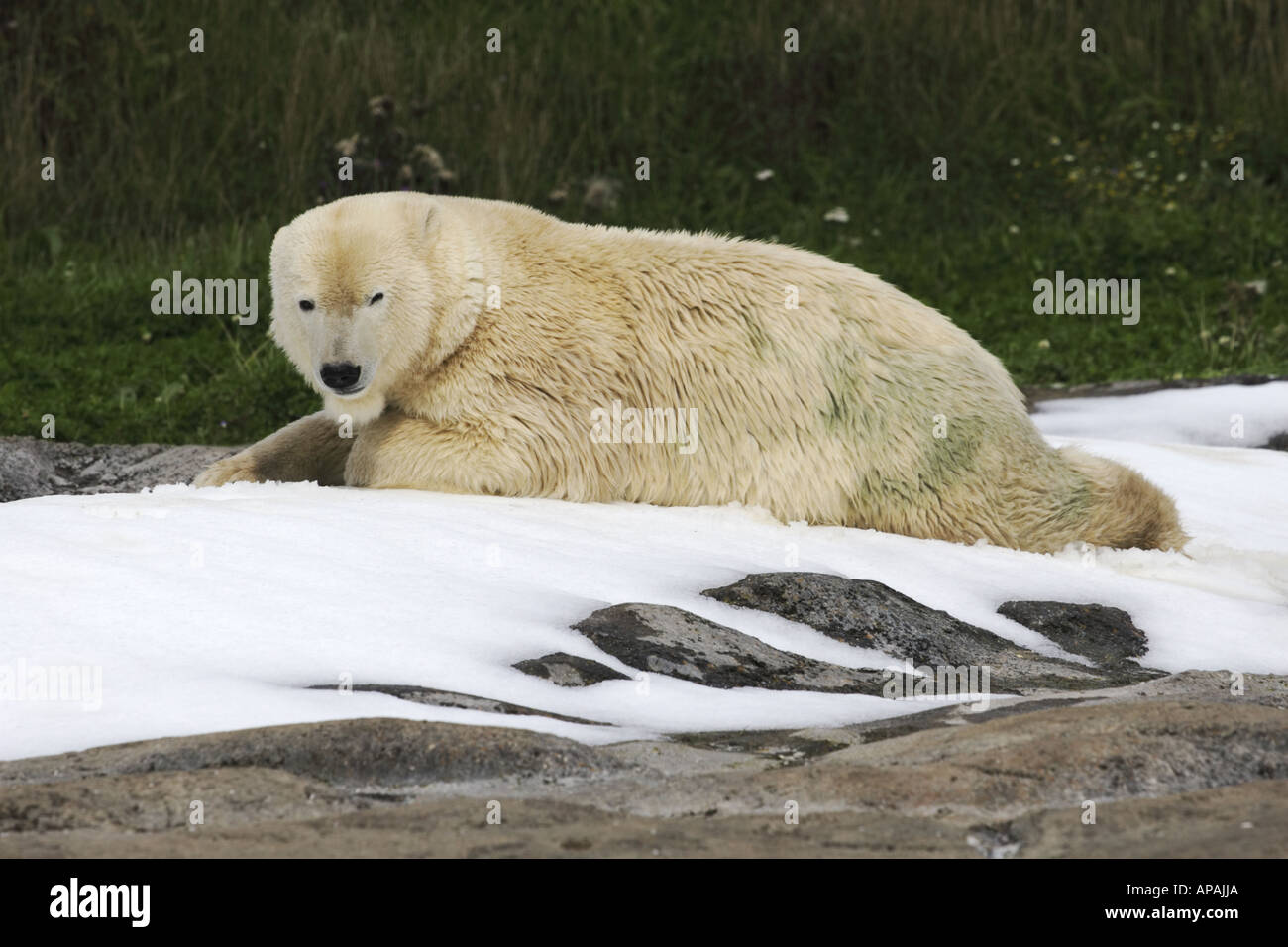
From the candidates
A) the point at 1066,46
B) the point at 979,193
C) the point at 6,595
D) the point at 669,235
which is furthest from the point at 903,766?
the point at 1066,46

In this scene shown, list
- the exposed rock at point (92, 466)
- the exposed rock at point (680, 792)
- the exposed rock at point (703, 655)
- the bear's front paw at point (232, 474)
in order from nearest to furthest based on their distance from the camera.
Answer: the exposed rock at point (680, 792) < the exposed rock at point (703, 655) < the bear's front paw at point (232, 474) < the exposed rock at point (92, 466)

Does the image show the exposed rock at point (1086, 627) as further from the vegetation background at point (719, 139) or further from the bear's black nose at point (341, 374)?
the vegetation background at point (719, 139)

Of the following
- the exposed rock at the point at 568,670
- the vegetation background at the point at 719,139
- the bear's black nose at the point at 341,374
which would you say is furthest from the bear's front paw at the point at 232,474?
the vegetation background at the point at 719,139

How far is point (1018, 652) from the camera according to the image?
4.50 m

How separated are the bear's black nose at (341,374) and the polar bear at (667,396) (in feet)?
0.15

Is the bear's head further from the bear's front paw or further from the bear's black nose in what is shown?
the bear's front paw

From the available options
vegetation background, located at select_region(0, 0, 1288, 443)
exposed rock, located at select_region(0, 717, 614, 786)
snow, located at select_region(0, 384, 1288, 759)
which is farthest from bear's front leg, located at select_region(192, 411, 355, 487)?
vegetation background, located at select_region(0, 0, 1288, 443)

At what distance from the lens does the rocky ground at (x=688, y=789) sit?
258 centimetres

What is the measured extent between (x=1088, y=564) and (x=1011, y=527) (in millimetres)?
283

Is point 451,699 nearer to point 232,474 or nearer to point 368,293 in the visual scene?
point 368,293

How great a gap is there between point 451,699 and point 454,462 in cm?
206

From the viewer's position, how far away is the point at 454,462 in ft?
17.8

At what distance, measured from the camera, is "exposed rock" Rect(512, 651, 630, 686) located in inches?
146

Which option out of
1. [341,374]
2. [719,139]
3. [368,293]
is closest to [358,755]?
[341,374]
